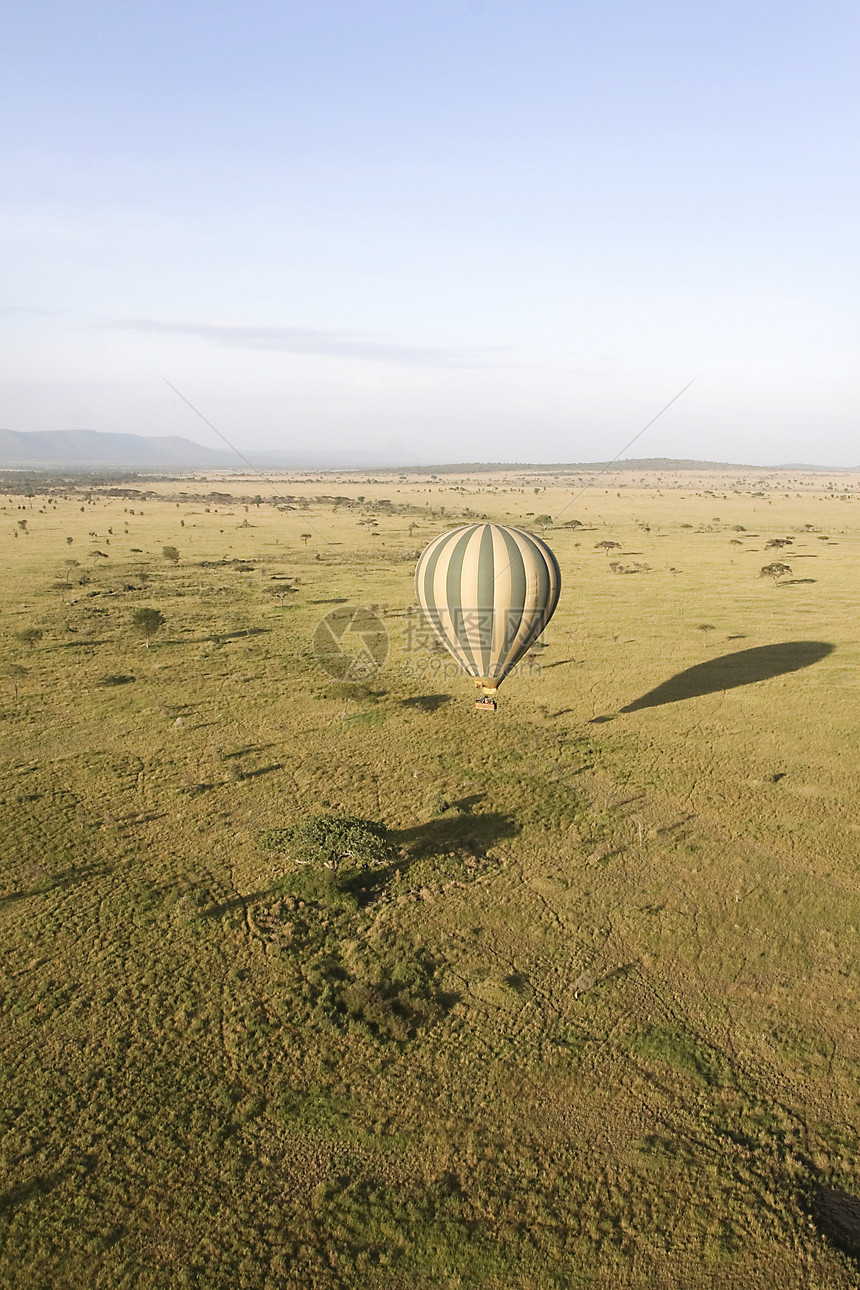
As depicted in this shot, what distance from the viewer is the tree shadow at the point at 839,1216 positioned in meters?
9.39

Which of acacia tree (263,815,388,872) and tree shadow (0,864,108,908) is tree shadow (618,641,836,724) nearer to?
acacia tree (263,815,388,872)

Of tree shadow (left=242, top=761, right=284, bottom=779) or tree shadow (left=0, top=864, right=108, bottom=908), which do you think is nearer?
tree shadow (left=0, top=864, right=108, bottom=908)

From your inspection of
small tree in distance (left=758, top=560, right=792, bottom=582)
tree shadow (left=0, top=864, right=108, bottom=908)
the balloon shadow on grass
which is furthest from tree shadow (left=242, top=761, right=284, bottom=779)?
small tree in distance (left=758, top=560, right=792, bottom=582)

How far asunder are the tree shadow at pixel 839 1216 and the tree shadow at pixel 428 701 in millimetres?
18681

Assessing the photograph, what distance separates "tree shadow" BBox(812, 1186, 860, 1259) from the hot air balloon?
13573mm

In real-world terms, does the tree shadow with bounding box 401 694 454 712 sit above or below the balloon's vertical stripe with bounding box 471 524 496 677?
below

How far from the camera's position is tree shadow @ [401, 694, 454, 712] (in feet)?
90.1

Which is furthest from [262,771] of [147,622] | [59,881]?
[147,622]

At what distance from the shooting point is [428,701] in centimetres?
2819

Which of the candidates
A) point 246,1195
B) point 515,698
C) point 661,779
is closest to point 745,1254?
point 246,1195

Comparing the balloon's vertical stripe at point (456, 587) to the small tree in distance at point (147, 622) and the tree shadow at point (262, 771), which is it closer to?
the tree shadow at point (262, 771)

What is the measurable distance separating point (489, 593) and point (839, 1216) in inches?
579

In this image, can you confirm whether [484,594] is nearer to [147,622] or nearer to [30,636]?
[147,622]

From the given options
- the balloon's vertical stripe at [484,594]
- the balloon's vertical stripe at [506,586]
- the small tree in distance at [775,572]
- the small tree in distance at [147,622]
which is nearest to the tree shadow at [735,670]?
the balloon's vertical stripe at [506,586]
